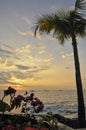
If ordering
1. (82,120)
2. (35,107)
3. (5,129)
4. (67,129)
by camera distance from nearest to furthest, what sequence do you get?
(5,129), (35,107), (67,129), (82,120)

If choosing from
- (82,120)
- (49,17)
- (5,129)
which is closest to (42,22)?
(49,17)

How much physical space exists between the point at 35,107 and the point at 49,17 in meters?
12.1

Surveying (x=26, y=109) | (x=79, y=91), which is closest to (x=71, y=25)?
(x=79, y=91)

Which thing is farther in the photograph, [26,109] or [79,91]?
[79,91]

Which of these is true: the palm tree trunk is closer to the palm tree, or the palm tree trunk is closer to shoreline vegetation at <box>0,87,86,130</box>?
the palm tree

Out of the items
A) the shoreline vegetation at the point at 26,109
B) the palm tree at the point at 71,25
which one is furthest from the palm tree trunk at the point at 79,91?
the shoreline vegetation at the point at 26,109

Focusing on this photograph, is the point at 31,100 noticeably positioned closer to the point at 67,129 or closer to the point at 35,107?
the point at 35,107

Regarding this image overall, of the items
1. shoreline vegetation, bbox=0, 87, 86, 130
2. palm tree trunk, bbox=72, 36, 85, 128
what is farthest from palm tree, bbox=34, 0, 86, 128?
shoreline vegetation, bbox=0, 87, 86, 130

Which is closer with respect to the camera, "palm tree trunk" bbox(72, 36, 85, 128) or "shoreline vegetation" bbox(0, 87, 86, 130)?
"shoreline vegetation" bbox(0, 87, 86, 130)

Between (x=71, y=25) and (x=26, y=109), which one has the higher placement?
(x=71, y=25)

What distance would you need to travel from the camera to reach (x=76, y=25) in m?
17.9

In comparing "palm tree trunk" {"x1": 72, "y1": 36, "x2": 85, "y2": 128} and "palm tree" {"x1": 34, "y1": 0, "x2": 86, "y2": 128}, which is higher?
"palm tree" {"x1": 34, "y1": 0, "x2": 86, "y2": 128}

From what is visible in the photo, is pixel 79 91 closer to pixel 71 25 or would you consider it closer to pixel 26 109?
pixel 71 25

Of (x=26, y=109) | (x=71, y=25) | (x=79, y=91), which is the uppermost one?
(x=71, y=25)
